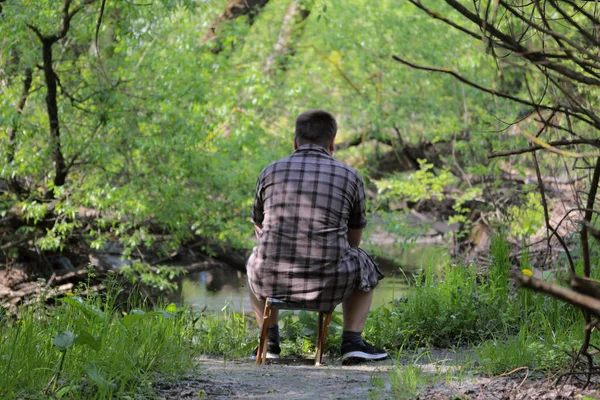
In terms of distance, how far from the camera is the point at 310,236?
4043 millimetres

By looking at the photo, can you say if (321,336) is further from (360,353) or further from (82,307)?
(82,307)

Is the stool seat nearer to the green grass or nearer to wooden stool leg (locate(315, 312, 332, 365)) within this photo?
wooden stool leg (locate(315, 312, 332, 365))

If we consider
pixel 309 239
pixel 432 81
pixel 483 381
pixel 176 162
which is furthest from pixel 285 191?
pixel 432 81

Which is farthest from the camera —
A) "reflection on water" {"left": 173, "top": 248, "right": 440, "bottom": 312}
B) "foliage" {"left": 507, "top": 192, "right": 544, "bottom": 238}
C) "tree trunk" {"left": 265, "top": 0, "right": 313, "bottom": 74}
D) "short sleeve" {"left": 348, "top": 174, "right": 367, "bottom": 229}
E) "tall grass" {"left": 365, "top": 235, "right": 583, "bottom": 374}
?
"tree trunk" {"left": 265, "top": 0, "right": 313, "bottom": 74}

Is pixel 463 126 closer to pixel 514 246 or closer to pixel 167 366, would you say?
pixel 514 246

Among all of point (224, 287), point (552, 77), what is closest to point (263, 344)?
point (552, 77)

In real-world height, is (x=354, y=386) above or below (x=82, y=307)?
below

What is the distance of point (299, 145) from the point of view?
4.38 metres

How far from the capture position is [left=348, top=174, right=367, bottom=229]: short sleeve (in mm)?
4270

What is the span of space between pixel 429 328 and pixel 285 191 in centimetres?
125

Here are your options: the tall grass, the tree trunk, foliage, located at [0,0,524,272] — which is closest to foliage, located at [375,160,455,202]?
foliage, located at [0,0,524,272]

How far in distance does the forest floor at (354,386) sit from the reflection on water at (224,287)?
6375 millimetres

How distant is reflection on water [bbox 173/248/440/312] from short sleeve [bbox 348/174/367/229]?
5.67 meters

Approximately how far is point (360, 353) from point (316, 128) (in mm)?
1302
